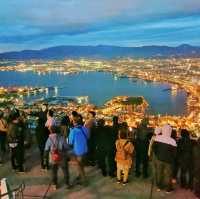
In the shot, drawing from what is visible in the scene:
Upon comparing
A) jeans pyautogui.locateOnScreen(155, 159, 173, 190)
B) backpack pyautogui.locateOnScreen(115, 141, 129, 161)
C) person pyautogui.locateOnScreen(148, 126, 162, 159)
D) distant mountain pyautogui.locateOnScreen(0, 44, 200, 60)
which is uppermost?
distant mountain pyautogui.locateOnScreen(0, 44, 200, 60)

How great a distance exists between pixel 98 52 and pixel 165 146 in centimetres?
12005

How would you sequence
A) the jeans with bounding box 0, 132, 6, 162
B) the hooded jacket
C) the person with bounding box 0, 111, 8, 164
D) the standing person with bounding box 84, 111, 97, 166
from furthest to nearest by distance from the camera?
the jeans with bounding box 0, 132, 6, 162
the person with bounding box 0, 111, 8, 164
the standing person with bounding box 84, 111, 97, 166
the hooded jacket

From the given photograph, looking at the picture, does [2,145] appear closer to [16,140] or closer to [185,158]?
[16,140]

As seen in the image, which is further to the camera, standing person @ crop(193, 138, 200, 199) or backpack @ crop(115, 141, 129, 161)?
backpack @ crop(115, 141, 129, 161)

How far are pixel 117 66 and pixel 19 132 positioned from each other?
7298 centimetres

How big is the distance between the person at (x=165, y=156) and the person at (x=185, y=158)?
0.16 meters

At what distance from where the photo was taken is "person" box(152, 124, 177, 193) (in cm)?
660

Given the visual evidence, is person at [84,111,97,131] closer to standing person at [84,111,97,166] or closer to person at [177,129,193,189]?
standing person at [84,111,97,166]

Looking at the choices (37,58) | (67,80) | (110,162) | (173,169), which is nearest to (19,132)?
(110,162)

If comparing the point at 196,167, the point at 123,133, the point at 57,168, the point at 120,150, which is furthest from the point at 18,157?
the point at 196,167

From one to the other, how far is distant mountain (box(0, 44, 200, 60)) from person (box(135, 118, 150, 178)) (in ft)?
284

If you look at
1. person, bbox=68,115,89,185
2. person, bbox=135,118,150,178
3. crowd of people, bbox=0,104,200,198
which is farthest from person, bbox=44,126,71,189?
person, bbox=135,118,150,178

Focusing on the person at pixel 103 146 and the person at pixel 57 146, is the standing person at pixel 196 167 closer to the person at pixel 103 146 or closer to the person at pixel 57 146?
the person at pixel 103 146

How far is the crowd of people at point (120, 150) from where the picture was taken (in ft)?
22.0
